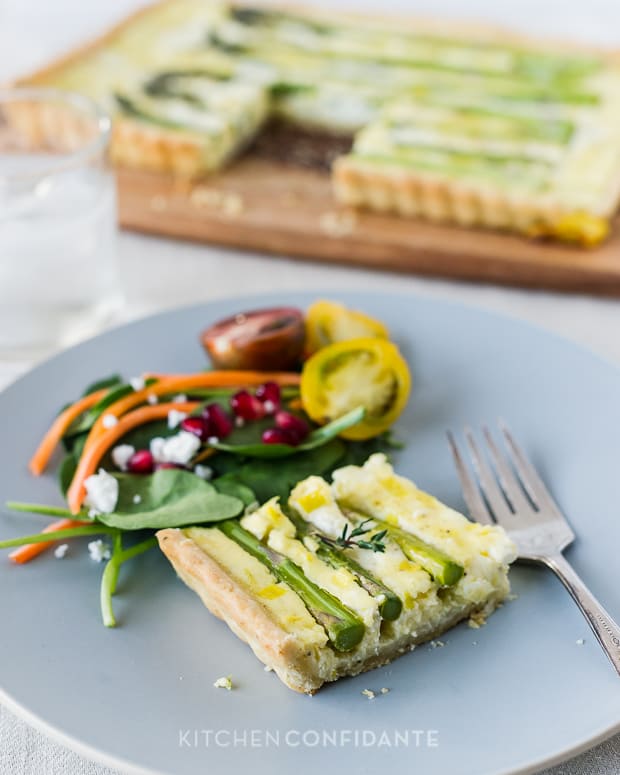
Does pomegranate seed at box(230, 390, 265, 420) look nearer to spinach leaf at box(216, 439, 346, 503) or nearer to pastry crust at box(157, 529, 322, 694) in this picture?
spinach leaf at box(216, 439, 346, 503)

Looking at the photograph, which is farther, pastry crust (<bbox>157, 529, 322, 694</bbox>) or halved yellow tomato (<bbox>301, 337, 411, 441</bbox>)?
halved yellow tomato (<bbox>301, 337, 411, 441</bbox>)

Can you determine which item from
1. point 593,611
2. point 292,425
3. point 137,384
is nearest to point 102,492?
point 137,384

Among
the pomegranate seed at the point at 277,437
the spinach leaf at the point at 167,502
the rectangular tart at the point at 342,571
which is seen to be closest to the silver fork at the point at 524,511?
the rectangular tart at the point at 342,571

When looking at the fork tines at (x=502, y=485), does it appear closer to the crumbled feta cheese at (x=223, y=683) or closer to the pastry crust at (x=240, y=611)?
the pastry crust at (x=240, y=611)

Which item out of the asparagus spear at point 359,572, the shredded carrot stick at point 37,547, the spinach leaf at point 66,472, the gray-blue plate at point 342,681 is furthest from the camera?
the spinach leaf at point 66,472

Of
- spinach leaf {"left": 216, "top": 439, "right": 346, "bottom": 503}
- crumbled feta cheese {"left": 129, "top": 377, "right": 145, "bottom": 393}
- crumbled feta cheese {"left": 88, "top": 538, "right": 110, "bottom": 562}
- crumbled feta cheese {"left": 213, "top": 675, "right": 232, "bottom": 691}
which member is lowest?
crumbled feta cheese {"left": 88, "top": 538, "right": 110, "bottom": 562}

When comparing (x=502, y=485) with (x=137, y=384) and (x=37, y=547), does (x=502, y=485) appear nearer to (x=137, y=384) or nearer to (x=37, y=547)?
(x=137, y=384)

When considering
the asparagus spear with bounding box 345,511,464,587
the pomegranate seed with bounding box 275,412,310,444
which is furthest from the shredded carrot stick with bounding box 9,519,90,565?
the asparagus spear with bounding box 345,511,464,587
